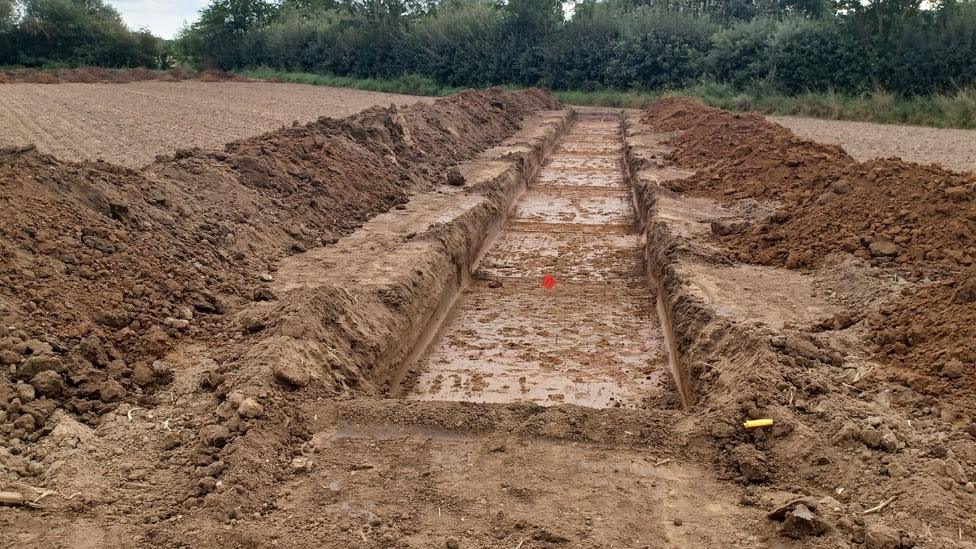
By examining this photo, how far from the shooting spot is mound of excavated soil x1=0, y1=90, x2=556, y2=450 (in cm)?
443

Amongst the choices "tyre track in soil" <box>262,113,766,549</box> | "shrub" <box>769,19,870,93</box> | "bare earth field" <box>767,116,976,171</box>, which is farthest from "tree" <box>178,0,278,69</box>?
"tyre track in soil" <box>262,113,766,549</box>

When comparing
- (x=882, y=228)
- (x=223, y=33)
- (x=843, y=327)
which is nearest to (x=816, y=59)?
(x=882, y=228)

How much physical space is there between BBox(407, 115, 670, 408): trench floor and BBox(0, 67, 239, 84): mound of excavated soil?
24.4 meters

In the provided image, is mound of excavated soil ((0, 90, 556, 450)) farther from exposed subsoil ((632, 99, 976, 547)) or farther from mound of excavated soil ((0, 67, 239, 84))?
mound of excavated soil ((0, 67, 239, 84))

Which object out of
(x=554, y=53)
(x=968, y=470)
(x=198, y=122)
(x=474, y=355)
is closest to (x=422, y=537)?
(x=968, y=470)

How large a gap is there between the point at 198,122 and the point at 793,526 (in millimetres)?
15406

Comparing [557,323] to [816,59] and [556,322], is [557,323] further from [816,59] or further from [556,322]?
[816,59]

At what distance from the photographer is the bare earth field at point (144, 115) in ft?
40.0

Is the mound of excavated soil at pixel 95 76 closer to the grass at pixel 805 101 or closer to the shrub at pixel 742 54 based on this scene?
the grass at pixel 805 101

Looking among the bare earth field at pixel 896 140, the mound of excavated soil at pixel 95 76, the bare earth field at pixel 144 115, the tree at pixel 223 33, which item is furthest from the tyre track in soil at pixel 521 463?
the tree at pixel 223 33

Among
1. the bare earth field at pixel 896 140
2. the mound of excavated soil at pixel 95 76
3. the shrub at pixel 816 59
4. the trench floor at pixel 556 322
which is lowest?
the trench floor at pixel 556 322

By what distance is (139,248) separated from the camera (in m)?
6.02

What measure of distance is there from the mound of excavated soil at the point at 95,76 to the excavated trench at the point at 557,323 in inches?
962

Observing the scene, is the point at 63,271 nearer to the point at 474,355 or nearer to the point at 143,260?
the point at 143,260
